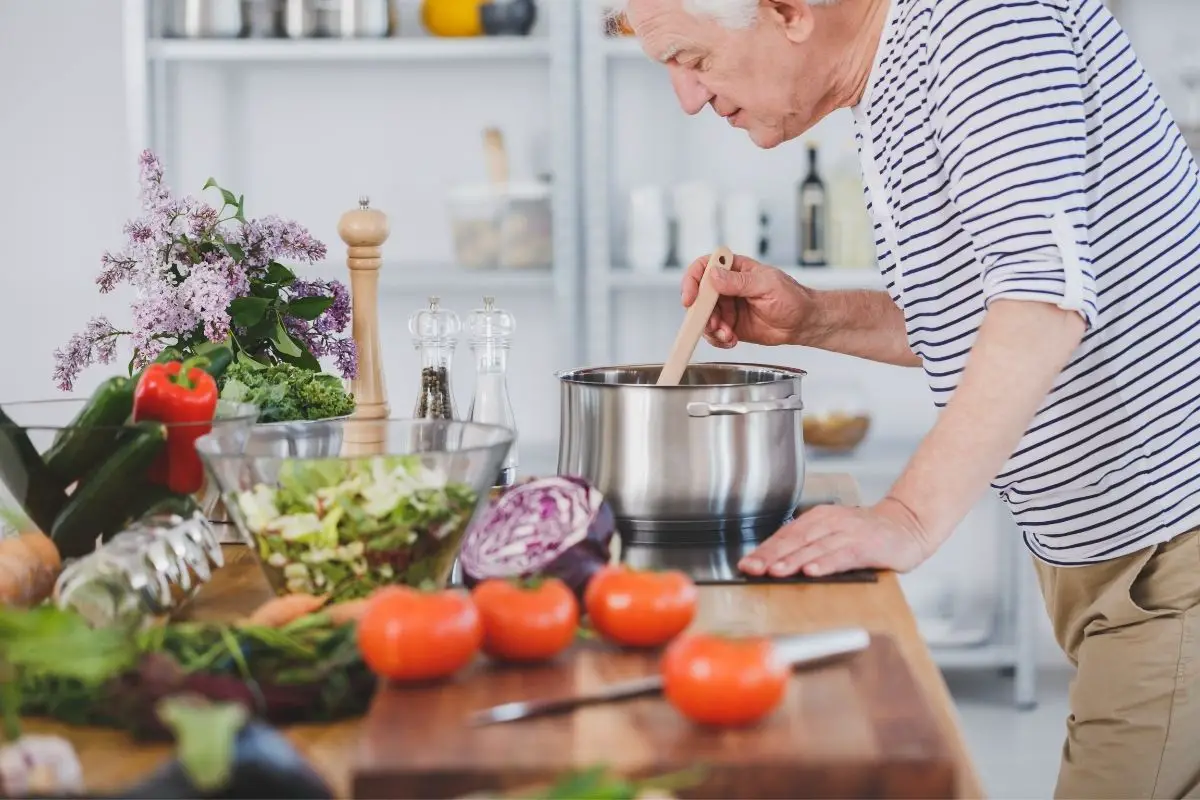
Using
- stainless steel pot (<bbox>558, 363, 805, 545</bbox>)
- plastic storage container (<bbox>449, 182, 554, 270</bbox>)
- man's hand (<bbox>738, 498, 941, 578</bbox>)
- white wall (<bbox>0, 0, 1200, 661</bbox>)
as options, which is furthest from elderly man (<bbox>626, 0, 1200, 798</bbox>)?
white wall (<bbox>0, 0, 1200, 661</bbox>)

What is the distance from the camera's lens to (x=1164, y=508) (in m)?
1.60

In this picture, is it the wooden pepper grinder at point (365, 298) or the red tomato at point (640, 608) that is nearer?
the red tomato at point (640, 608)

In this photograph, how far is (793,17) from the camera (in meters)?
1.58

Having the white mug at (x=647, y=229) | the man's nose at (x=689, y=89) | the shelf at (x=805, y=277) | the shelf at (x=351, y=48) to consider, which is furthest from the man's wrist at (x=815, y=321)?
the shelf at (x=351, y=48)

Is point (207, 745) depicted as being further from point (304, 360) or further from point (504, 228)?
point (504, 228)

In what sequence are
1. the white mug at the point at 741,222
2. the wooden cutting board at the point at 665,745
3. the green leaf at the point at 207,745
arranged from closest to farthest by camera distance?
the green leaf at the point at 207,745 < the wooden cutting board at the point at 665,745 < the white mug at the point at 741,222

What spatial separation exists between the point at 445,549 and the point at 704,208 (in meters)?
2.66

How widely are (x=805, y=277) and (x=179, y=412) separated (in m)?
2.56

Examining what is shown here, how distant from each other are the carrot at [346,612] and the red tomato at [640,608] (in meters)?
0.16

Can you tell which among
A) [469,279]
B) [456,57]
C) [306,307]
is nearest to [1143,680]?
[306,307]

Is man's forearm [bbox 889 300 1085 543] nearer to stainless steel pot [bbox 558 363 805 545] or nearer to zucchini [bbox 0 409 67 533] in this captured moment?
stainless steel pot [bbox 558 363 805 545]

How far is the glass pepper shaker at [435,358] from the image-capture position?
1.70m

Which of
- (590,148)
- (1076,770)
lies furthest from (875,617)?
(590,148)

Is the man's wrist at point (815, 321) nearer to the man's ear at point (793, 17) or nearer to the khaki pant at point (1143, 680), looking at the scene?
the man's ear at point (793, 17)
